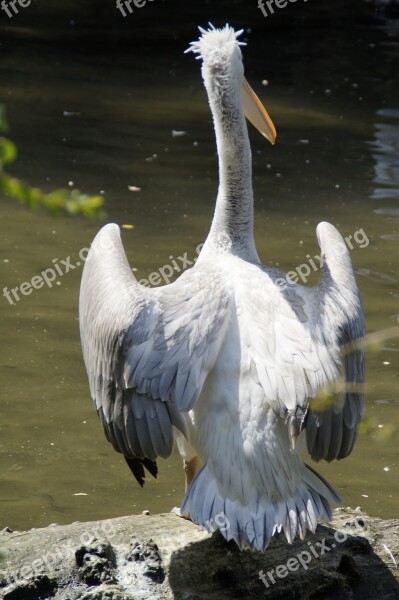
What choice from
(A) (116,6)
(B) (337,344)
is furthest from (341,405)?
(A) (116,6)

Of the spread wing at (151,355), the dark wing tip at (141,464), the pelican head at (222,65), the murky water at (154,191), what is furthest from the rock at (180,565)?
Answer: the pelican head at (222,65)

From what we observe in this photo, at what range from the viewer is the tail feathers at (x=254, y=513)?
3.23 metres

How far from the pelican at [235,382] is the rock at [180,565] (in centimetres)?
19

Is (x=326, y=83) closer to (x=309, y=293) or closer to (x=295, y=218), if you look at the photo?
(x=295, y=218)

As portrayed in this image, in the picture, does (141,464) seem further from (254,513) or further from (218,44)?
(218,44)

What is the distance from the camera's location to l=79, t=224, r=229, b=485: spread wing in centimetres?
342

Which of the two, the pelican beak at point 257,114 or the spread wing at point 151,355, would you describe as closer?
the spread wing at point 151,355

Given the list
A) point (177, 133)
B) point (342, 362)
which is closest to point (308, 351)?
point (342, 362)

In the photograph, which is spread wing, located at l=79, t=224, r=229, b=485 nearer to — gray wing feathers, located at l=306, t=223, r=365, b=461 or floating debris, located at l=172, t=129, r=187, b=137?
gray wing feathers, located at l=306, t=223, r=365, b=461

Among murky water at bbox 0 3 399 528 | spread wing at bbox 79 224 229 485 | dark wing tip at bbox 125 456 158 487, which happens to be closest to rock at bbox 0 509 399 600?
dark wing tip at bbox 125 456 158 487

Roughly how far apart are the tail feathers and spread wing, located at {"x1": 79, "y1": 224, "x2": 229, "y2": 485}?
187 millimetres

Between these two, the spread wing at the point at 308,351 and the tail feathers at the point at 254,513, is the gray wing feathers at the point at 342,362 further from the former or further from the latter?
→ the tail feathers at the point at 254,513

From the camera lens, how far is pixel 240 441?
3.38 meters

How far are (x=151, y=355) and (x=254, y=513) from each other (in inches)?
23.8
